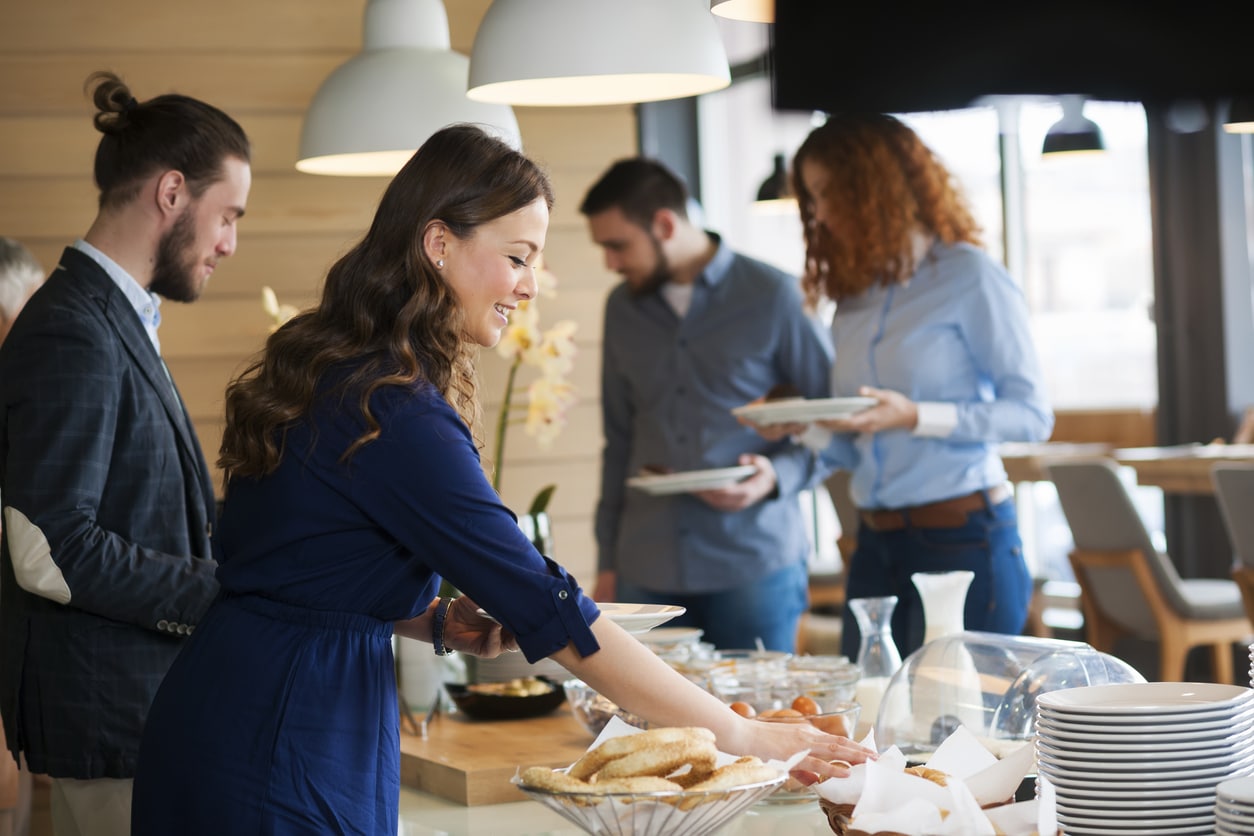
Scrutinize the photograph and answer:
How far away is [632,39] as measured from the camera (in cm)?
206

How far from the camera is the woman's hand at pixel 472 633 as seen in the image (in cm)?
181

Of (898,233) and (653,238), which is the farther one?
(653,238)

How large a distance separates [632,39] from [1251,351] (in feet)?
16.1

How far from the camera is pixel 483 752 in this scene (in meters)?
2.16

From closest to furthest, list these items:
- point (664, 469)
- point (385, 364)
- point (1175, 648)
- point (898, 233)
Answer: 1. point (385, 364)
2. point (898, 233)
3. point (664, 469)
4. point (1175, 648)

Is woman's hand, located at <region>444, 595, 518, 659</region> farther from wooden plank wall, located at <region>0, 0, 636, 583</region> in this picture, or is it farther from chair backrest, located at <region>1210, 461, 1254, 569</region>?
chair backrest, located at <region>1210, 461, 1254, 569</region>

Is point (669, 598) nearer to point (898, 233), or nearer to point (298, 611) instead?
point (898, 233)

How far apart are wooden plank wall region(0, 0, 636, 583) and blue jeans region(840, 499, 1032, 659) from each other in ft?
5.32

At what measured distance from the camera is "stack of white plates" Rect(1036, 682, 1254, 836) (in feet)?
4.18

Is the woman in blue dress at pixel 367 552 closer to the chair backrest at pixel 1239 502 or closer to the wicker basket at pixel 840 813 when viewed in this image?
the wicker basket at pixel 840 813

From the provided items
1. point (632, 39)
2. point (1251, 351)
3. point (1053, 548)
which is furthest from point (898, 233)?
point (1053, 548)

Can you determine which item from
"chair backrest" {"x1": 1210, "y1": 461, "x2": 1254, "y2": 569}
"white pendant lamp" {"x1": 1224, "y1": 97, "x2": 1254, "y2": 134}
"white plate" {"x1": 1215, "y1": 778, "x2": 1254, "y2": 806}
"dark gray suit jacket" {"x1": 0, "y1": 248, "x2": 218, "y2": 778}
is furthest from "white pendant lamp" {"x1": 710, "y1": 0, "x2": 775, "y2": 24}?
"chair backrest" {"x1": 1210, "y1": 461, "x2": 1254, "y2": 569}

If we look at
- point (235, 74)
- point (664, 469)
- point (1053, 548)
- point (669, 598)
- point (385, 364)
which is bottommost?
point (1053, 548)

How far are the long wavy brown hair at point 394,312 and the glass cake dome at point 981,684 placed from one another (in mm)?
645
